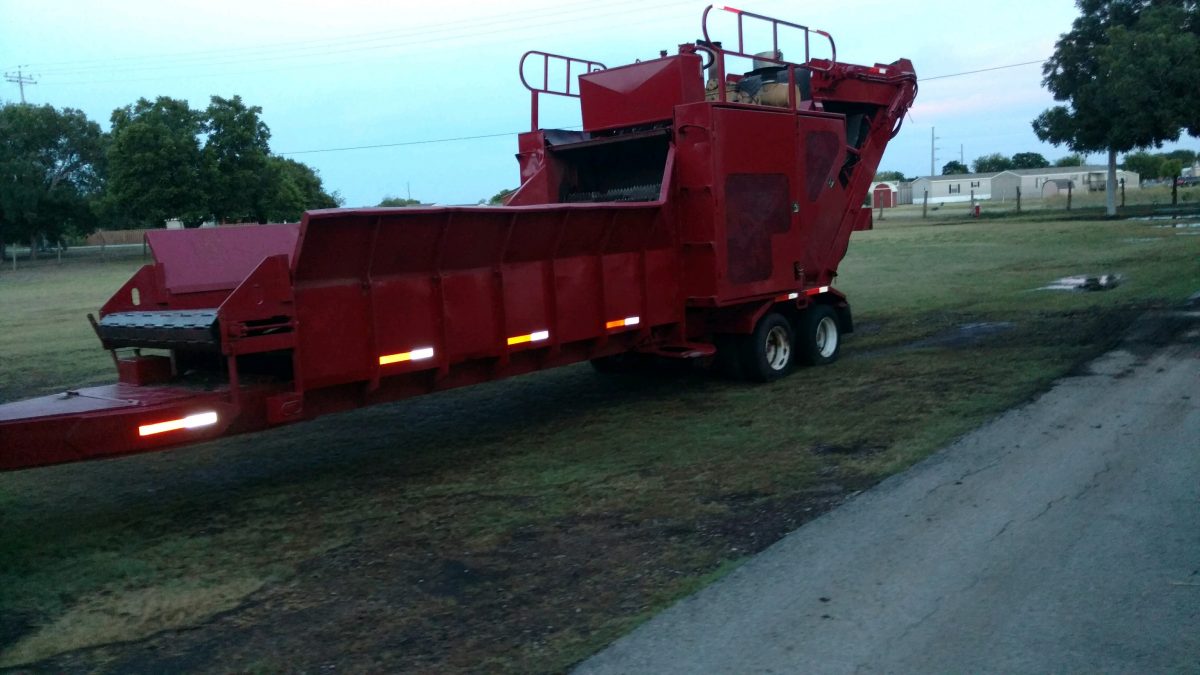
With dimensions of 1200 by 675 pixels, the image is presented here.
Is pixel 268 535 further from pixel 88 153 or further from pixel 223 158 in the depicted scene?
pixel 88 153

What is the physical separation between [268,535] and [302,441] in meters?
2.94

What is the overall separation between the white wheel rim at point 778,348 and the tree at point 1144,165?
365ft

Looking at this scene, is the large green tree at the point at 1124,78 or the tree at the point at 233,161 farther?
the tree at the point at 233,161

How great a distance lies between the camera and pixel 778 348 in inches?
453

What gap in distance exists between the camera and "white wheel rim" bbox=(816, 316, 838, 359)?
480 inches

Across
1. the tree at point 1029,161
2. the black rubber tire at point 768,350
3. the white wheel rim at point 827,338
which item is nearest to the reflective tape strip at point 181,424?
the black rubber tire at point 768,350

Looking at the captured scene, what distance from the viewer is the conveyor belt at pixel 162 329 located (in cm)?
671

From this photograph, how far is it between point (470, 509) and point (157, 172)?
→ 156ft

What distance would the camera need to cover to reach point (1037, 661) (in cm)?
431

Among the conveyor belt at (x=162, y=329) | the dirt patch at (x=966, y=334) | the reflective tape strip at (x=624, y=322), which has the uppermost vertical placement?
the conveyor belt at (x=162, y=329)

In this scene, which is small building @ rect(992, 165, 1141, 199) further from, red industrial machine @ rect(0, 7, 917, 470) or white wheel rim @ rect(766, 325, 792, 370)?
white wheel rim @ rect(766, 325, 792, 370)

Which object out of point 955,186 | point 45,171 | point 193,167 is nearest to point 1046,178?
point 955,186

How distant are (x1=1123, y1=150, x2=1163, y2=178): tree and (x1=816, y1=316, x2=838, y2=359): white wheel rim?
110116mm

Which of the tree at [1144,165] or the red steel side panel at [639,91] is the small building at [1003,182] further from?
the red steel side panel at [639,91]
